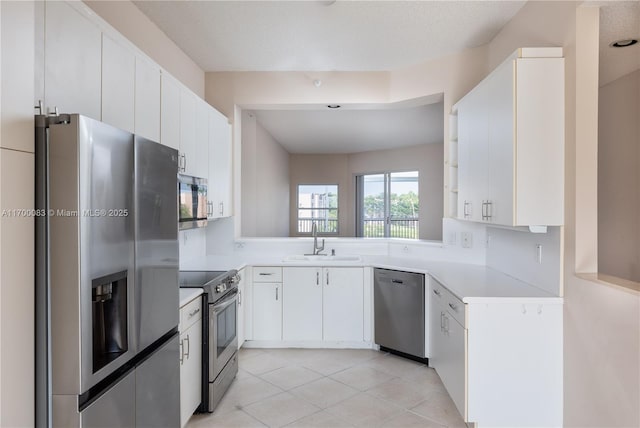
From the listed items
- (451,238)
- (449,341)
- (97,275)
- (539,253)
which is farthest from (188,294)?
(451,238)

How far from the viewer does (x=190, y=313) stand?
2.29m

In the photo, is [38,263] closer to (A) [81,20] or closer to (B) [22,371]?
(B) [22,371]

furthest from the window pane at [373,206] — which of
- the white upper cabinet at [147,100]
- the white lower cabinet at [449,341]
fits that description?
the white upper cabinet at [147,100]

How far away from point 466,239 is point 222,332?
2322mm

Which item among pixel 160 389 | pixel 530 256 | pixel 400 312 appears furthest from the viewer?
pixel 400 312

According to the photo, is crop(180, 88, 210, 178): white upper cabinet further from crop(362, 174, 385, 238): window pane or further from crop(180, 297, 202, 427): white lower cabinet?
crop(362, 174, 385, 238): window pane

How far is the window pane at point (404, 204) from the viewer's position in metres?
7.68

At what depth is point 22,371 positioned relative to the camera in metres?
1.16

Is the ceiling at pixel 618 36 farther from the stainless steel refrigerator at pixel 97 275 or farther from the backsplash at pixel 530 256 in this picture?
the stainless steel refrigerator at pixel 97 275

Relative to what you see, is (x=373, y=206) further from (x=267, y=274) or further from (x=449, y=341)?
(x=449, y=341)

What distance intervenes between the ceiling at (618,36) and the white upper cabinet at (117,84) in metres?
2.59

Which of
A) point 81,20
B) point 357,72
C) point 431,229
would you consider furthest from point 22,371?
point 431,229

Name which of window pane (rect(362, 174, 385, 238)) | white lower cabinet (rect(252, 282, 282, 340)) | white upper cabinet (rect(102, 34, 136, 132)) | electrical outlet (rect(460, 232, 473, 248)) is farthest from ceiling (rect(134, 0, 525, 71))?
window pane (rect(362, 174, 385, 238))

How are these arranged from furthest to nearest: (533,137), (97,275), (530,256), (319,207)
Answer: (319,207)
(530,256)
(533,137)
(97,275)
